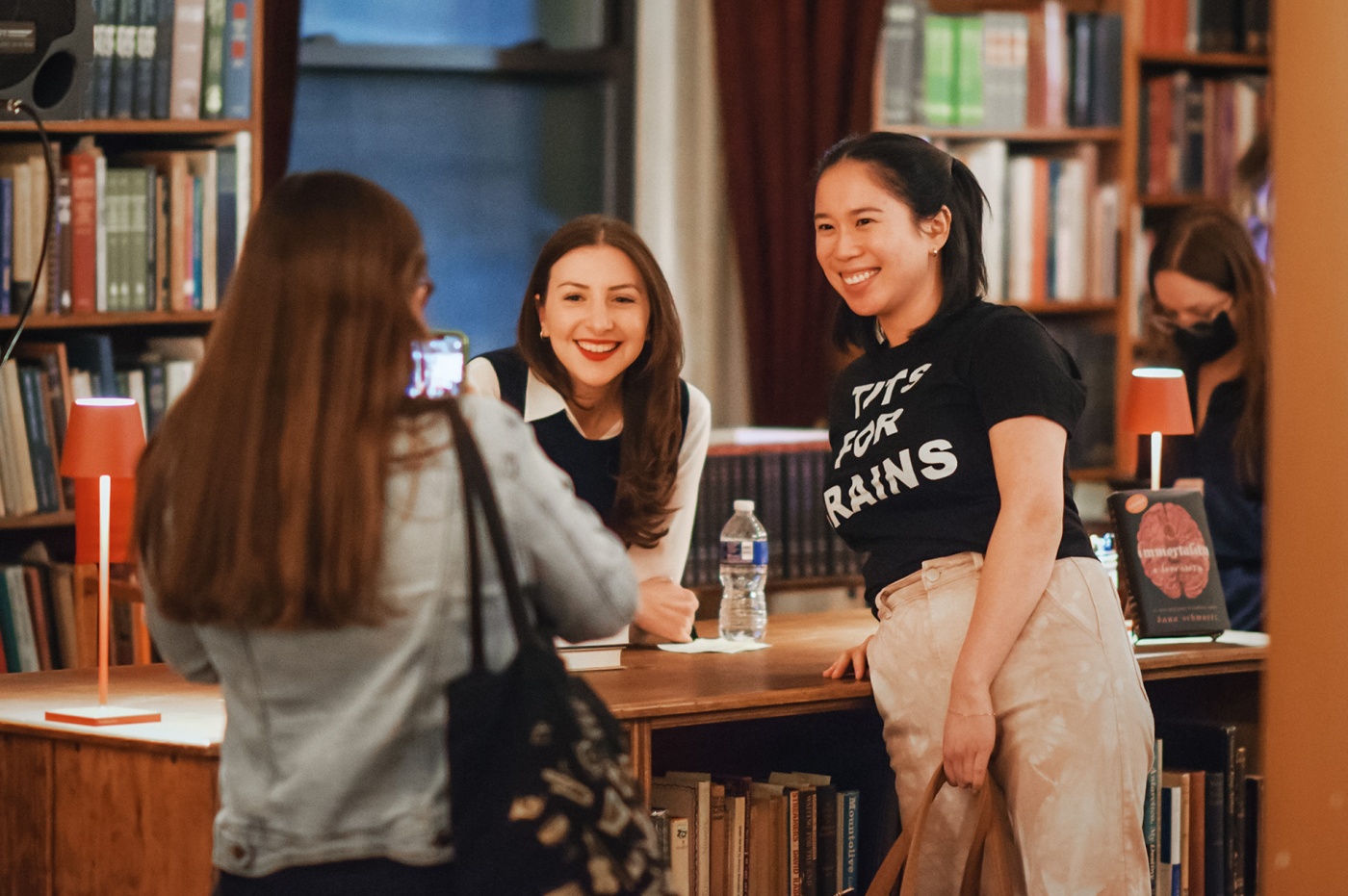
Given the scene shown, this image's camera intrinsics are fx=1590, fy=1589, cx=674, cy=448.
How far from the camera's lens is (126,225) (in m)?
3.59

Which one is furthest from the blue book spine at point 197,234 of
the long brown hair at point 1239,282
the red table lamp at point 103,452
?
the long brown hair at point 1239,282

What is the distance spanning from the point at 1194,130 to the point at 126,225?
2966mm

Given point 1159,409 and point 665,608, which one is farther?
point 1159,409

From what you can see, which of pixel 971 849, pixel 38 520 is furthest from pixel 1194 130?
pixel 38 520

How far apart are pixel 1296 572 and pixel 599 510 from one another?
1.66 m

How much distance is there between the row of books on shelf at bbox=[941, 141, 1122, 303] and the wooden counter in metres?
1.82

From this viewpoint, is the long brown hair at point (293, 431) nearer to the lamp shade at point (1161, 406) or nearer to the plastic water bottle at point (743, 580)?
the plastic water bottle at point (743, 580)

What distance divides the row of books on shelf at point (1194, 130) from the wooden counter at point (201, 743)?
215 cm

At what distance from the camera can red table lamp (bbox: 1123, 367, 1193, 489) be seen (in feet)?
9.39

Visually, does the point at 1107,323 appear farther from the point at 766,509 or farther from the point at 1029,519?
the point at 1029,519

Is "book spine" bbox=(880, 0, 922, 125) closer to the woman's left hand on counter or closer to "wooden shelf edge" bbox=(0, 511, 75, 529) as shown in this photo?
the woman's left hand on counter

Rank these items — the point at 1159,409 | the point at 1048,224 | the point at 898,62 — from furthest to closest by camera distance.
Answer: the point at 1048,224, the point at 898,62, the point at 1159,409

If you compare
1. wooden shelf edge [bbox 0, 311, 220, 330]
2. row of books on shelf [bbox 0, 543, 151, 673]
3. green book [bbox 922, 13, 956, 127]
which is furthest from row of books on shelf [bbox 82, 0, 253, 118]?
green book [bbox 922, 13, 956, 127]

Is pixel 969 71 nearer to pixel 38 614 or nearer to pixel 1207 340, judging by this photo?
pixel 1207 340
